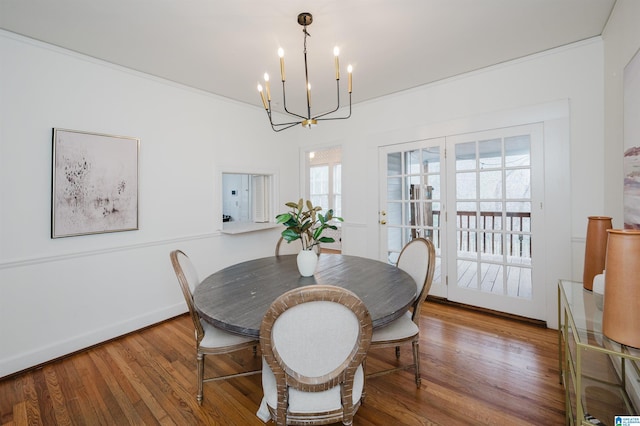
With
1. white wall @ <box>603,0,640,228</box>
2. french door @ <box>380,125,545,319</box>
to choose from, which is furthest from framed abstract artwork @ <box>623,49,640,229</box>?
french door @ <box>380,125,545,319</box>

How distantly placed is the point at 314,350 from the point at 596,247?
1.71 metres

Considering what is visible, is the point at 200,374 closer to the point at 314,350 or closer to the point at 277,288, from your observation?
the point at 277,288

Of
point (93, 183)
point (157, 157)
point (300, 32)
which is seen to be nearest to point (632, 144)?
point (300, 32)

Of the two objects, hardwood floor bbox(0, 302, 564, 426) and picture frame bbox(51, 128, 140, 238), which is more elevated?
picture frame bbox(51, 128, 140, 238)

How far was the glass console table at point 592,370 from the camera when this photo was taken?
3.54 feet

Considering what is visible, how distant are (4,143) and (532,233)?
4.63 meters

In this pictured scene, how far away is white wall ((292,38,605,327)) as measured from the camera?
2.41m

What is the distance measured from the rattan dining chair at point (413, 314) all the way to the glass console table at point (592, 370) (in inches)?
29.1

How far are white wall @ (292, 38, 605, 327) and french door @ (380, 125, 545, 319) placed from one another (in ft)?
0.37

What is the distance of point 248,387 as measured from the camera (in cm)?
191

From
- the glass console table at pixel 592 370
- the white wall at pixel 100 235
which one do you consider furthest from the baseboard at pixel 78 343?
the glass console table at pixel 592 370

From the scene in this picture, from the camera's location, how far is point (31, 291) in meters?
2.21

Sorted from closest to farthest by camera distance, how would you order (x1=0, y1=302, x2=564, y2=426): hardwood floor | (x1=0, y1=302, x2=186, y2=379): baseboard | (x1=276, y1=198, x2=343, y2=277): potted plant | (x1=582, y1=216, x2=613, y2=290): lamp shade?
(x1=582, y1=216, x2=613, y2=290): lamp shade → (x1=0, y1=302, x2=564, y2=426): hardwood floor → (x1=276, y1=198, x2=343, y2=277): potted plant → (x1=0, y1=302, x2=186, y2=379): baseboard

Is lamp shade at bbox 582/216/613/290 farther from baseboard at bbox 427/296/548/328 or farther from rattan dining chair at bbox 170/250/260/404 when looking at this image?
rattan dining chair at bbox 170/250/260/404
